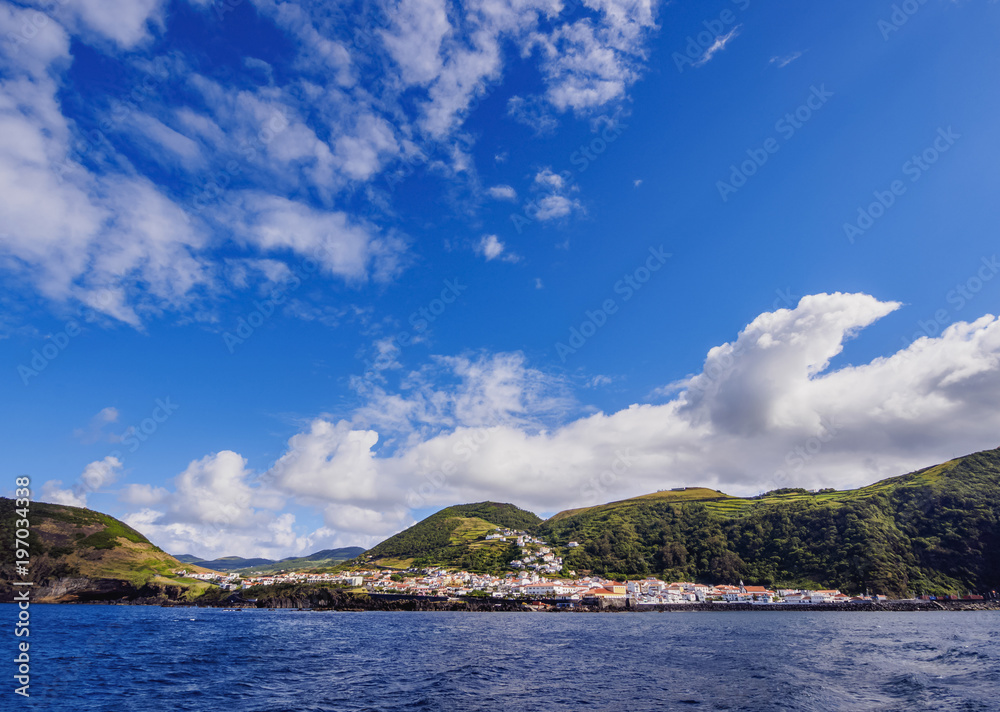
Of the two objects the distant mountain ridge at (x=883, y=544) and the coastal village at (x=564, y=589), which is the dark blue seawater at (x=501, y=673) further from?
the distant mountain ridge at (x=883, y=544)

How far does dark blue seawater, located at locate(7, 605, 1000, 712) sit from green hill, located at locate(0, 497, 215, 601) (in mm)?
112804

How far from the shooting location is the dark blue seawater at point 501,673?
2608cm

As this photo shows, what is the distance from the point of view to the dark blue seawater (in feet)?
85.6

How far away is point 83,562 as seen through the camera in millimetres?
149875

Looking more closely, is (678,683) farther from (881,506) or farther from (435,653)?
(881,506)

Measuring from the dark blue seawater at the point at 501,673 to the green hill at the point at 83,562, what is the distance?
370ft

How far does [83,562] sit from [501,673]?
178689mm

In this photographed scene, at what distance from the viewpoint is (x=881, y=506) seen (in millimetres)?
180625

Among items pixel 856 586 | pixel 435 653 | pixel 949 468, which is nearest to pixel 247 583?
pixel 435 653

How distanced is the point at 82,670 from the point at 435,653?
1068 inches

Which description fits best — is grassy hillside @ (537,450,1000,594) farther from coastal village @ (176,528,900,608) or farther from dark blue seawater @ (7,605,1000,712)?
dark blue seawater @ (7,605,1000,712)
